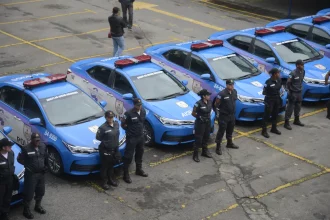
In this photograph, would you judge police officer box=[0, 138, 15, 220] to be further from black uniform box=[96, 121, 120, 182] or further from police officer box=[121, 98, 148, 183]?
police officer box=[121, 98, 148, 183]

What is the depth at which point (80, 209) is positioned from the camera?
971cm

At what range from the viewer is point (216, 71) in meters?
13.9

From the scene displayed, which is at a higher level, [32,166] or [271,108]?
[32,166]

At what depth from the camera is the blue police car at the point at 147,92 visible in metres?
11.9

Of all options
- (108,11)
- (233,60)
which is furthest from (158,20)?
(233,60)

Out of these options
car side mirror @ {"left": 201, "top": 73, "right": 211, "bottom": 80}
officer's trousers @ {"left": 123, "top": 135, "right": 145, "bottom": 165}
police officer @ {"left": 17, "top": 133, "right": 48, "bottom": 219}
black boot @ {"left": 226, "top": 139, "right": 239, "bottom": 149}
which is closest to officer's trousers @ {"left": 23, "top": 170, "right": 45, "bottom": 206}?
police officer @ {"left": 17, "top": 133, "right": 48, "bottom": 219}

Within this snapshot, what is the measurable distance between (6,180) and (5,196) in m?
0.30

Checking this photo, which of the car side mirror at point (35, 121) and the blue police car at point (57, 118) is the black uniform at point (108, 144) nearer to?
the blue police car at point (57, 118)

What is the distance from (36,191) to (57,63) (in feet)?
29.3

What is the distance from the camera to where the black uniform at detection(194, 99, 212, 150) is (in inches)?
446

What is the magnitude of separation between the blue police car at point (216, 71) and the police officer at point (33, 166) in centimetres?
547

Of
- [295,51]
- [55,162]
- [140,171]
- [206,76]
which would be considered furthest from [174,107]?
[295,51]

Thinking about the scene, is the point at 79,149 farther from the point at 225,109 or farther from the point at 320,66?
the point at 320,66

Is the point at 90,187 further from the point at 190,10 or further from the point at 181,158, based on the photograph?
the point at 190,10
